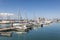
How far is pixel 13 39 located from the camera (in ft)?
90.0

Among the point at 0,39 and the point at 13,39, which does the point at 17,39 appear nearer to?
the point at 13,39

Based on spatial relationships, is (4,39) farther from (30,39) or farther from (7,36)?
(30,39)

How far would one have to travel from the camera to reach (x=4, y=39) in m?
27.2

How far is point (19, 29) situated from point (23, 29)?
1.04 metres

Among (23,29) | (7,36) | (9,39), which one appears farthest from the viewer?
(23,29)

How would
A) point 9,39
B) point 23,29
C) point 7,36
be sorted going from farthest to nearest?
1. point 23,29
2. point 7,36
3. point 9,39

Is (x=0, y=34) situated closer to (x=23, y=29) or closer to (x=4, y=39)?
(x=4, y=39)

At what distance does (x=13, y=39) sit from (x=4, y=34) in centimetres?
436

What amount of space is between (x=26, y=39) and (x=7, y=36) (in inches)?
173

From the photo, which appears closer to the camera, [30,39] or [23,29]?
[30,39]

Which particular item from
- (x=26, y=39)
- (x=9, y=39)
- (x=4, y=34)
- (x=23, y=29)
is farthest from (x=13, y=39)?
(x=23, y=29)

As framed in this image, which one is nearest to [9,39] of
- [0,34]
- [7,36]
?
[7,36]

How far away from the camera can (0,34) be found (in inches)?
1249

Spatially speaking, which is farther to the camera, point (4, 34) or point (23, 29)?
point (23, 29)
